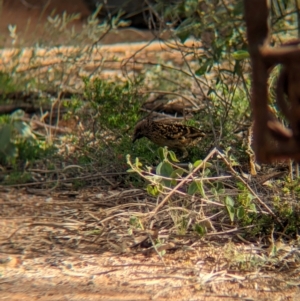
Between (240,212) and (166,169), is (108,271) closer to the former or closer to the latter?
(166,169)

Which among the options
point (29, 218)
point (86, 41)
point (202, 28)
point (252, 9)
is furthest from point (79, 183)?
point (252, 9)

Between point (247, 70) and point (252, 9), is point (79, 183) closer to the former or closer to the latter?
point (247, 70)

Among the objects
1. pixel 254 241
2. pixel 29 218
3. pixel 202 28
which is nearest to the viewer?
pixel 254 241

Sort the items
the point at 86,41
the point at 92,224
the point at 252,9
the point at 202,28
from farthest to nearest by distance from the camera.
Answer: the point at 86,41 < the point at 202,28 < the point at 92,224 < the point at 252,9

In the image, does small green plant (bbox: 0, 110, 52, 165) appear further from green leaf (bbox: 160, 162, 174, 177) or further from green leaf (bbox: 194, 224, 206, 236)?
green leaf (bbox: 194, 224, 206, 236)

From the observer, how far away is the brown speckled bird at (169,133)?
20.6 ft

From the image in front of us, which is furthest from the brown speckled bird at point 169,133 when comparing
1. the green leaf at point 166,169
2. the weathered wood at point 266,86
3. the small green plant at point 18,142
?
the weathered wood at point 266,86

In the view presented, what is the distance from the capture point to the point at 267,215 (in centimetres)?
489

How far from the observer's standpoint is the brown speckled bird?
629 centimetres

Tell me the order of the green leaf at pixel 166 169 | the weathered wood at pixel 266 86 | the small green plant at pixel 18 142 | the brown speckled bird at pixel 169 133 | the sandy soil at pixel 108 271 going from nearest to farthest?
1. the weathered wood at pixel 266 86
2. the sandy soil at pixel 108 271
3. the green leaf at pixel 166 169
4. the brown speckled bird at pixel 169 133
5. the small green plant at pixel 18 142

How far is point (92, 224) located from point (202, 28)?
238 cm

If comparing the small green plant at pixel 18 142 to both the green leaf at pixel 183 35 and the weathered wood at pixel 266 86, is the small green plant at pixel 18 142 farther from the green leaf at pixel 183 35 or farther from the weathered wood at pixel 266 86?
the weathered wood at pixel 266 86

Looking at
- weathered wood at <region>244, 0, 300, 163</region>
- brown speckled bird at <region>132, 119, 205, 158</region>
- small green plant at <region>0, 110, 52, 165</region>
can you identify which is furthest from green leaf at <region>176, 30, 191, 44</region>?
weathered wood at <region>244, 0, 300, 163</region>

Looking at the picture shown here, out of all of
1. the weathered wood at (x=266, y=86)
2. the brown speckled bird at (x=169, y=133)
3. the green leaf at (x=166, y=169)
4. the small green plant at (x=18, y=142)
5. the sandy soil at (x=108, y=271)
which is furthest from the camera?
Answer: the small green plant at (x=18, y=142)
